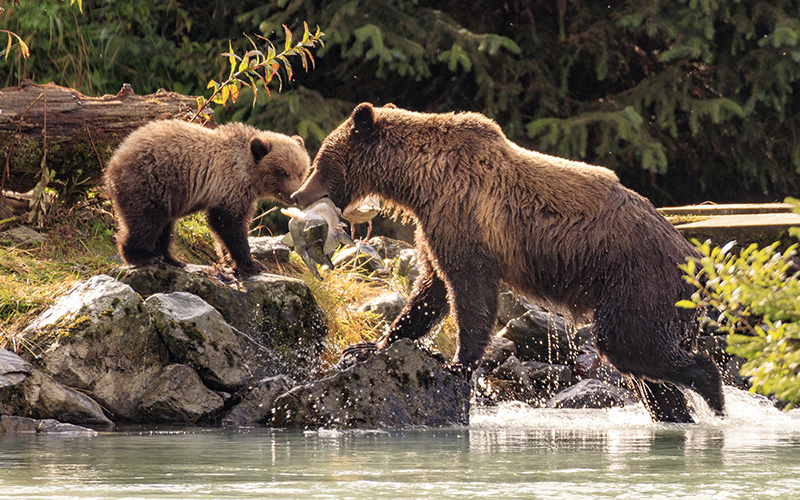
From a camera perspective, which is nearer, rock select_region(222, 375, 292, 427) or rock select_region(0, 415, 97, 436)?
rock select_region(0, 415, 97, 436)

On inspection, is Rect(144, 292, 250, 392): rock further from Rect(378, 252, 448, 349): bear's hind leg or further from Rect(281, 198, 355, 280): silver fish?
Rect(378, 252, 448, 349): bear's hind leg

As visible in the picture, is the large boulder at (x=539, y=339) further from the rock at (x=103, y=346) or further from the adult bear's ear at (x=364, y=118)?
the rock at (x=103, y=346)

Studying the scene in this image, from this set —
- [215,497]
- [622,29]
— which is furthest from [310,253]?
[622,29]

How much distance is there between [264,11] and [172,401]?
23.1 ft

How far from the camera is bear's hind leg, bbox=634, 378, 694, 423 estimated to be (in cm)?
601

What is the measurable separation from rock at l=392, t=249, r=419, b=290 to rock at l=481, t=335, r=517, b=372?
3.92ft

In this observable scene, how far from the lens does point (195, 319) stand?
599cm

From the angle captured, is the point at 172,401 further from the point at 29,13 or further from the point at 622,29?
the point at 622,29

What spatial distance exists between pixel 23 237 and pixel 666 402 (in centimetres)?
525

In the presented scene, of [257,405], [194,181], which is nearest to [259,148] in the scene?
[194,181]

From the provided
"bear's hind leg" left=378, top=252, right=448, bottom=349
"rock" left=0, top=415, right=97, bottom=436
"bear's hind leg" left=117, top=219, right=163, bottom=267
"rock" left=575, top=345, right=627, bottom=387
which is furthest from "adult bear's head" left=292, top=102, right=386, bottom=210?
"rock" left=575, top=345, right=627, bottom=387

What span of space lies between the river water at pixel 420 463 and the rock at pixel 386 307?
7.08ft

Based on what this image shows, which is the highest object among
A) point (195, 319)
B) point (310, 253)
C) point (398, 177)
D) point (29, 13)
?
point (29, 13)

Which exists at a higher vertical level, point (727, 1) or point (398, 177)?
point (727, 1)
